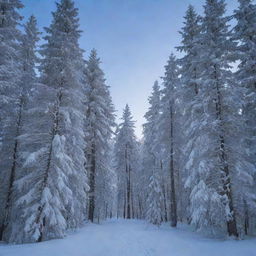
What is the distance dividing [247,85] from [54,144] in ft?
45.6

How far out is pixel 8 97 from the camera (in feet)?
40.0

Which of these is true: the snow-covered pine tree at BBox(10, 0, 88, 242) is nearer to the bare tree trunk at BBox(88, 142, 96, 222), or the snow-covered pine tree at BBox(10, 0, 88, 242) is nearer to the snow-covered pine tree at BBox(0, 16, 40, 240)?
the snow-covered pine tree at BBox(0, 16, 40, 240)

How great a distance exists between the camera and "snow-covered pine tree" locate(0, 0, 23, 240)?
41.5 ft

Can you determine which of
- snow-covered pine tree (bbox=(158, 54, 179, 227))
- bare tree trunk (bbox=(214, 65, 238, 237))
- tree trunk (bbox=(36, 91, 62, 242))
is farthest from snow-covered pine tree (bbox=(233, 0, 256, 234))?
tree trunk (bbox=(36, 91, 62, 242))

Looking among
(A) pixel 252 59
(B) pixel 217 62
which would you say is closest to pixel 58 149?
(B) pixel 217 62

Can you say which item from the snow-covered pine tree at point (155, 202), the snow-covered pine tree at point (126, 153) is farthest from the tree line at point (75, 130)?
the snow-covered pine tree at point (126, 153)

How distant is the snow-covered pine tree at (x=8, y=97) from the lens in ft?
41.5

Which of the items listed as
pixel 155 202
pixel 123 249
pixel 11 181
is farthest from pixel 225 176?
pixel 11 181

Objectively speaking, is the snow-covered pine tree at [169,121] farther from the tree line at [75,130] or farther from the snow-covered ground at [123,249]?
the snow-covered ground at [123,249]

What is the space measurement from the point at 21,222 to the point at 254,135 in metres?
15.4

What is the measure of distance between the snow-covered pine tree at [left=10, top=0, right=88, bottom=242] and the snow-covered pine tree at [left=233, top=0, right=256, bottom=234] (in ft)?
33.4

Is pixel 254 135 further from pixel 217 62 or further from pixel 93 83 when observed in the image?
pixel 93 83

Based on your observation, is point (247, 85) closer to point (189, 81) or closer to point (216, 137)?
point (189, 81)

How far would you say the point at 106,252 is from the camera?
8.17m
